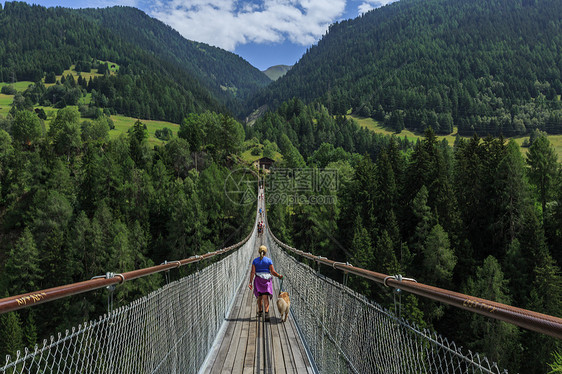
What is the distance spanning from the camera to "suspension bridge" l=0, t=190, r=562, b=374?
5.09 ft

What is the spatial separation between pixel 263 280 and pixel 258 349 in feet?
4.76

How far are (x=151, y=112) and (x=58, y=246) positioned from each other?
75.1 m

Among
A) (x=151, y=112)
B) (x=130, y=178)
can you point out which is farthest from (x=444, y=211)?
(x=151, y=112)

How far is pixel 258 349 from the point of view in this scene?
5094mm

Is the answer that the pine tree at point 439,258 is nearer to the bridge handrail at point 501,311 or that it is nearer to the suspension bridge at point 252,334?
the suspension bridge at point 252,334

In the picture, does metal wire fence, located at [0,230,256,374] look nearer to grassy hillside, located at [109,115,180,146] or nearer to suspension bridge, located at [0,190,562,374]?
suspension bridge, located at [0,190,562,374]

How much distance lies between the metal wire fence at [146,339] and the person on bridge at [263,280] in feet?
3.34

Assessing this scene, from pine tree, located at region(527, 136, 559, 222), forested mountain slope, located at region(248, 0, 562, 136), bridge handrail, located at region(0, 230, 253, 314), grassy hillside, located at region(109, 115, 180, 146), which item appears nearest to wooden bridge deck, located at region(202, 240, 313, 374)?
bridge handrail, located at region(0, 230, 253, 314)

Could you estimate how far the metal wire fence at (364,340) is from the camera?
1784 millimetres

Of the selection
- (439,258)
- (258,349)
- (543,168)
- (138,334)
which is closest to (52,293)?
(138,334)

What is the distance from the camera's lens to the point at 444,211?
3291 centimetres

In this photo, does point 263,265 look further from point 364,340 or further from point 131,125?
point 131,125

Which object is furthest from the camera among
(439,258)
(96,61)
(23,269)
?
(96,61)

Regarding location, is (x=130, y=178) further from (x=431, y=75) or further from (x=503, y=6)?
(x=503, y=6)
